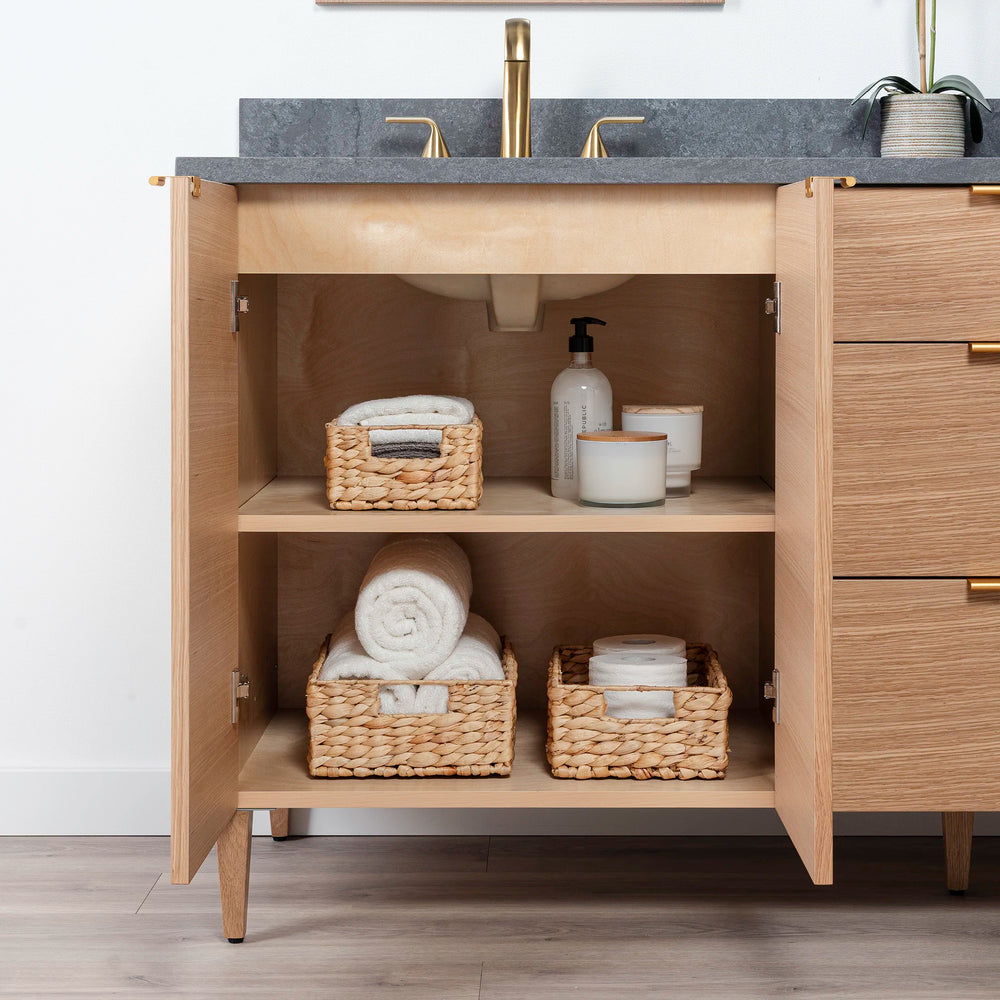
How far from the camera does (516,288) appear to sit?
1393 millimetres

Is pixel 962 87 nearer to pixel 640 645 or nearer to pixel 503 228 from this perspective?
pixel 503 228

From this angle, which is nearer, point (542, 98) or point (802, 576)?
point (802, 576)

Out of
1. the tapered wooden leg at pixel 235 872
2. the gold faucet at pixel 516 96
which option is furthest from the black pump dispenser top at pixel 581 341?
the tapered wooden leg at pixel 235 872

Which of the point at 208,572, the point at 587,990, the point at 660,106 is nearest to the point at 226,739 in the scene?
the point at 208,572

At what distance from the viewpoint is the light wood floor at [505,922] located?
129 centimetres

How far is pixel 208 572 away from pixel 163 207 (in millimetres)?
718

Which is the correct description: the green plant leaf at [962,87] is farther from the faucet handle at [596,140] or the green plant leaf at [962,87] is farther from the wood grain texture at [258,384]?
the wood grain texture at [258,384]

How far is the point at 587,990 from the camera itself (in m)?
1.27

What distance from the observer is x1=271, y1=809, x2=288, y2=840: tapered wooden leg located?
1.68 meters

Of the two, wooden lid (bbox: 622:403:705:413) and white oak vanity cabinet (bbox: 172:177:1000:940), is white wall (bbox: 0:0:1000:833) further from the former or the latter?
wooden lid (bbox: 622:403:705:413)

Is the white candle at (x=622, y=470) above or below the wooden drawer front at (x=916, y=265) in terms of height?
below

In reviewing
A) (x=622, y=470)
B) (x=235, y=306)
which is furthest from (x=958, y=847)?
(x=235, y=306)

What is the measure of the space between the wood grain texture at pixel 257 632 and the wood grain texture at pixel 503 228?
1.26 feet

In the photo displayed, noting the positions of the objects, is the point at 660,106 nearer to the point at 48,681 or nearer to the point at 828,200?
the point at 828,200
